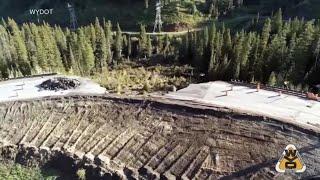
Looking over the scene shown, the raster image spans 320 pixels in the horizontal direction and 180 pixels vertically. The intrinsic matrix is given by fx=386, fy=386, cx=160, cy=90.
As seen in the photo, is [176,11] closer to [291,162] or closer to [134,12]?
[134,12]

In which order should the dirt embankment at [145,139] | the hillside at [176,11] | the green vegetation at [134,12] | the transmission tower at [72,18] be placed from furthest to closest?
the transmission tower at [72,18]
the green vegetation at [134,12]
the hillside at [176,11]
the dirt embankment at [145,139]

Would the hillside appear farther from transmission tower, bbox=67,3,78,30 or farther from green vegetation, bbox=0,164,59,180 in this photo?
green vegetation, bbox=0,164,59,180

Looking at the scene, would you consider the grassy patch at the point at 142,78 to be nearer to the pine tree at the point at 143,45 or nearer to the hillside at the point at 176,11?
the pine tree at the point at 143,45

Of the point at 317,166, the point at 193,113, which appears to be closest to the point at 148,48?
the point at 193,113

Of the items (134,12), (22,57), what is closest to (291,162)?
(22,57)

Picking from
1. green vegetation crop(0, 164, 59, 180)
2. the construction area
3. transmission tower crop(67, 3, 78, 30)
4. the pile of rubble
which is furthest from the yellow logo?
transmission tower crop(67, 3, 78, 30)

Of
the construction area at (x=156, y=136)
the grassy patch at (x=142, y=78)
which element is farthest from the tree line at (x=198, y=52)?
the construction area at (x=156, y=136)

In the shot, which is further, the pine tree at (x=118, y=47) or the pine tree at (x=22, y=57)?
the pine tree at (x=118, y=47)
